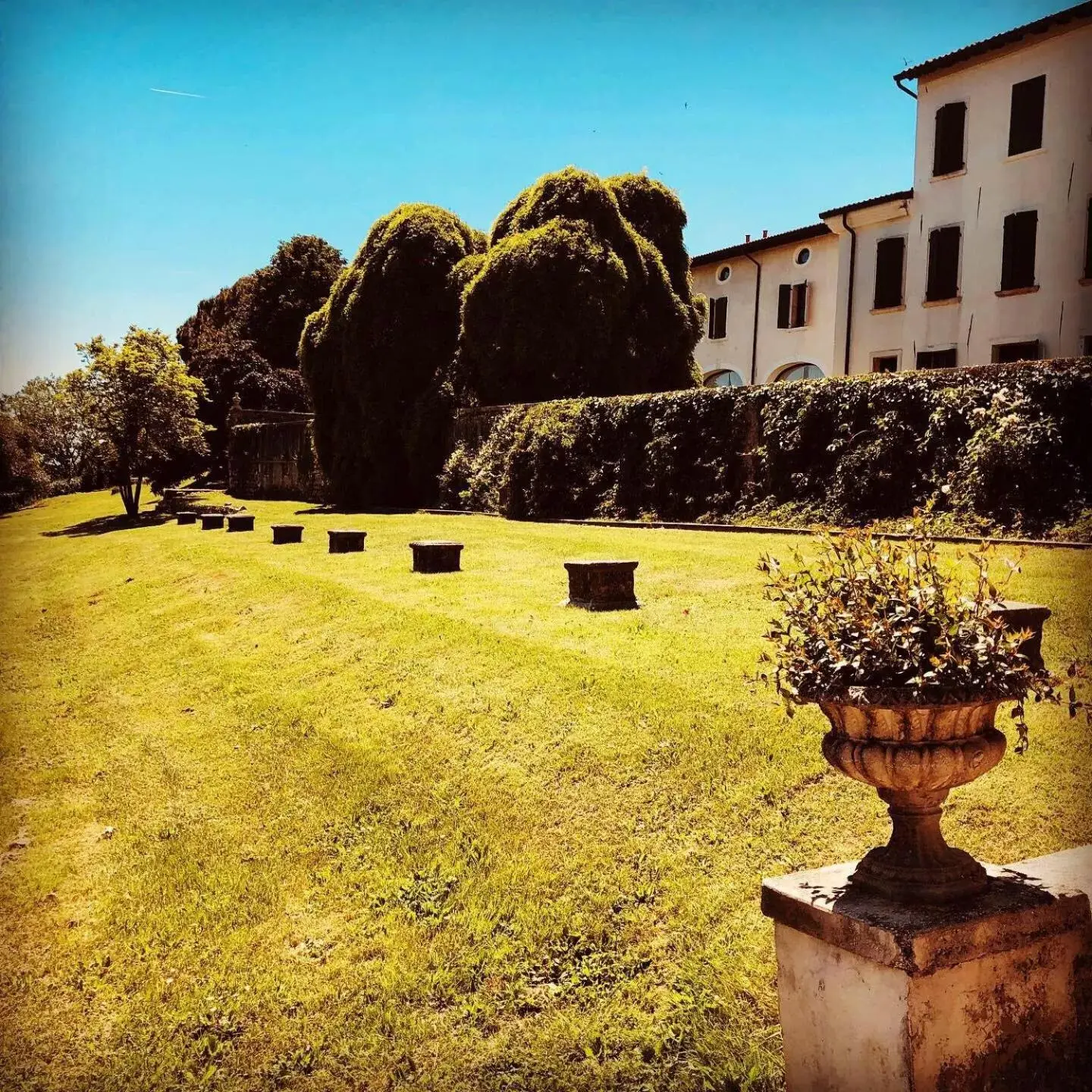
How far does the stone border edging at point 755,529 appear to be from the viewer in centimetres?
1230

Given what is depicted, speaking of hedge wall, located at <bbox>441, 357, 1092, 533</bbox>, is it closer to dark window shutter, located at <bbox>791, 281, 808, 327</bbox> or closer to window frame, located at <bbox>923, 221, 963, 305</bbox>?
window frame, located at <bbox>923, 221, 963, 305</bbox>

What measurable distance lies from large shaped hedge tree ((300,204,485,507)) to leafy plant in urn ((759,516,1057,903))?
25556mm

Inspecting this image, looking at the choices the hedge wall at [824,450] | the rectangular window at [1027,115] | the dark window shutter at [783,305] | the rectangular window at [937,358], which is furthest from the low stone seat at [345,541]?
the dark window shutter at [783,305]

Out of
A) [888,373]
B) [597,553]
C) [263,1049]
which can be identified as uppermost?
[888,373]

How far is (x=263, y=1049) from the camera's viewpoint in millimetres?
4867

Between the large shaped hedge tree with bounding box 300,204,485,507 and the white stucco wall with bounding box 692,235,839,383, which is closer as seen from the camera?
the large shaped hedge tree with bounding box 300,204,485,507

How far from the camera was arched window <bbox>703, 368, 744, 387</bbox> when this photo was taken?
121 ft

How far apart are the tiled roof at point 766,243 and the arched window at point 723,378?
4085 millimetres

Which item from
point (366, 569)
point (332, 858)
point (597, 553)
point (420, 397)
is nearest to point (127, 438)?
point (420, 397)

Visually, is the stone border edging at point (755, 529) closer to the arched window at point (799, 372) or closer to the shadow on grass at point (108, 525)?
the shadow on grass at point (108, 525)

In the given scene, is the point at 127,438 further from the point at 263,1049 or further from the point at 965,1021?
the point at 965,1021

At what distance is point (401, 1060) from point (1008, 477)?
38.9 ft

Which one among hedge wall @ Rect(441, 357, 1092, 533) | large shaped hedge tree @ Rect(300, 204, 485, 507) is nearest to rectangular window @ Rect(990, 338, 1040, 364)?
hedge wall @ Rect(441, 357, 1092, 533)

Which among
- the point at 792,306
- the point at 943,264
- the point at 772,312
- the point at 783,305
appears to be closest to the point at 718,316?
the point at 772,312
